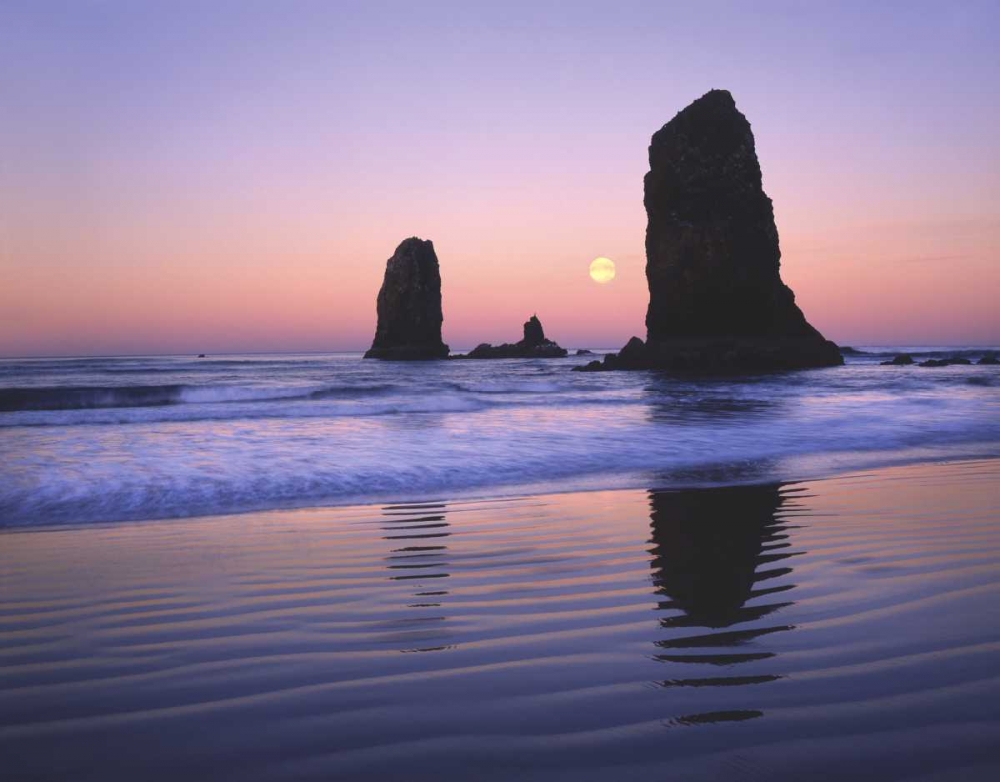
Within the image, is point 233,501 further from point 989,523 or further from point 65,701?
point 989,523

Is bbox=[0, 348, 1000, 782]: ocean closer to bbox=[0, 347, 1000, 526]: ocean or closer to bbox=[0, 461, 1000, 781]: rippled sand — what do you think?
bbox=[0, 461, 1000, 781]: rippled sand

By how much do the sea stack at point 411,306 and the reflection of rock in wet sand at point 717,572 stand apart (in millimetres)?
74126

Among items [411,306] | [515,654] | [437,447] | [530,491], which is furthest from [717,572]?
[411,306]

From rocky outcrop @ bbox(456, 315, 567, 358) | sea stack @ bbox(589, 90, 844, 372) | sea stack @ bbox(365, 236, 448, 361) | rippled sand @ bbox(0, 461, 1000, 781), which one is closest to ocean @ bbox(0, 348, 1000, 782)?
rippled sand @ bbox(0, 461, 1000, 781)

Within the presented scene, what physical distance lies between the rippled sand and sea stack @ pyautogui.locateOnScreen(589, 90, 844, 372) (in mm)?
36306

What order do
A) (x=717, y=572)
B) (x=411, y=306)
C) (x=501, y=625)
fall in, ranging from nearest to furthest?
(x=501, y=625)
(x=717, y=572)
(x=411, y=306)

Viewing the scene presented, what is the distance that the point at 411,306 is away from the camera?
3140 inches

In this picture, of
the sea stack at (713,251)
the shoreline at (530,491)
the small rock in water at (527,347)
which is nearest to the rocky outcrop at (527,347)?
the small rock in water at (527,347)

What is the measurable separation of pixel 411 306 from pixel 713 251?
4520 centimetres

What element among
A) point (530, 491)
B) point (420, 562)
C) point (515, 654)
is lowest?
point (530, 491)

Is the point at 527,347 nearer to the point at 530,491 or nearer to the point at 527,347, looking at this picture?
the point at 527,347

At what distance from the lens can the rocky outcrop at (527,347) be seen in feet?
281

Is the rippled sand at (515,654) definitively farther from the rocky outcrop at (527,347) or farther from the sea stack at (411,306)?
the rocky outcrop at (527,347)

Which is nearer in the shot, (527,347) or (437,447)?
(437,447)
